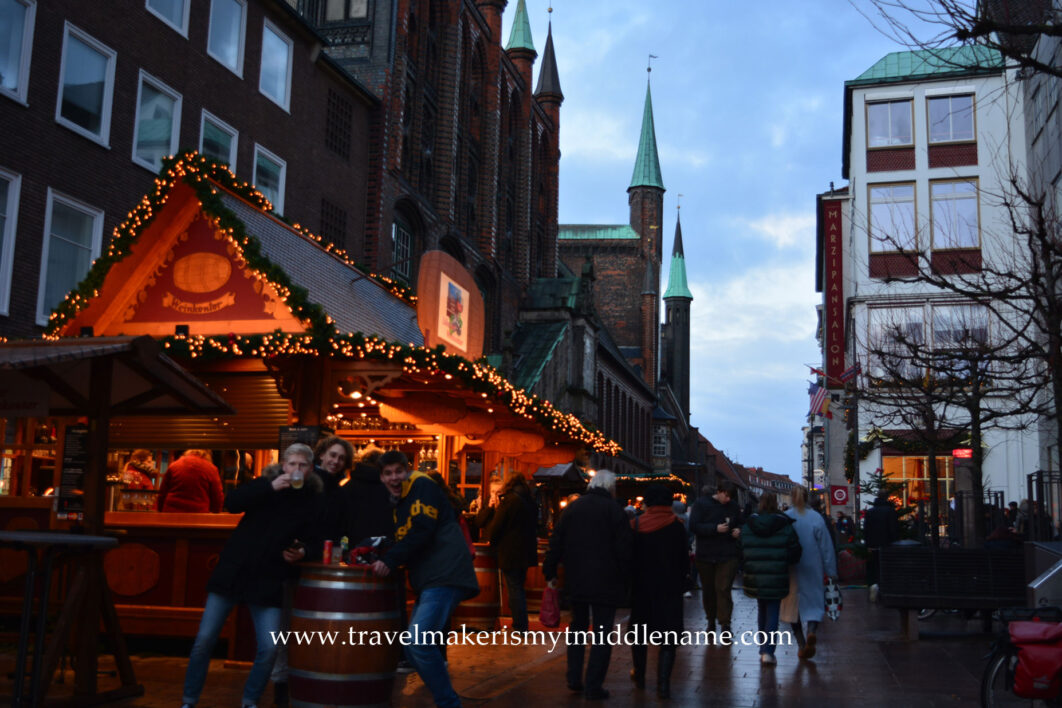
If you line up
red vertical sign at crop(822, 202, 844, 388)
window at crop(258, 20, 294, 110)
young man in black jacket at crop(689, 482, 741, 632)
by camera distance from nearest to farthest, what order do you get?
1. young man in black jacket at crop(689, 482, 741, 632)
2. window at crop(258, 20, 294, 110)
3. red vertical sign at crop(822, 202, 844, 388)

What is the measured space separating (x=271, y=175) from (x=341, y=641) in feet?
69.2

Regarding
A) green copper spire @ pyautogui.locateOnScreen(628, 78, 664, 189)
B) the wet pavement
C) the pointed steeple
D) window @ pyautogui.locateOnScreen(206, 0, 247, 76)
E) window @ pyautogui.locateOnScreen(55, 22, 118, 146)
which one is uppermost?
green copper spire @ pyautogui.locateOnScreen(628, 78, 664, 189)

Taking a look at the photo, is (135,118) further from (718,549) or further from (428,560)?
(428,560)

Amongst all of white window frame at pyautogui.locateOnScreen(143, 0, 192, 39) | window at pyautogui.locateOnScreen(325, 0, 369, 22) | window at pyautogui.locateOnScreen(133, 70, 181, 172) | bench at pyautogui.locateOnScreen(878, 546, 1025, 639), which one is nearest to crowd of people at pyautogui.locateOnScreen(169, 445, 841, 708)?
bench at pyautogui.locateOnScreen(878, 546, 1025, 639)

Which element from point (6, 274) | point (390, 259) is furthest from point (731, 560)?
point (390, 259)

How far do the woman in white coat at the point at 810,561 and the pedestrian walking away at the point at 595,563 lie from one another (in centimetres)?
374

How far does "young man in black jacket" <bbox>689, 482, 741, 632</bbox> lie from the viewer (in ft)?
43.8

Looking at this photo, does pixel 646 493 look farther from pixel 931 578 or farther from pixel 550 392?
pixel 550 392

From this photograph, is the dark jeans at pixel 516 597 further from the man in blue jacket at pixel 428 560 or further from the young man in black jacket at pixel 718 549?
the man in blue jacket at pixel 428 560

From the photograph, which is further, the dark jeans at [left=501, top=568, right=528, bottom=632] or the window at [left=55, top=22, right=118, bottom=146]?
the window at [left=55, top=22, right=118, bottom=146]

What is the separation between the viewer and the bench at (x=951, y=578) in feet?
41.9

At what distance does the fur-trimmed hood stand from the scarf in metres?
2.94

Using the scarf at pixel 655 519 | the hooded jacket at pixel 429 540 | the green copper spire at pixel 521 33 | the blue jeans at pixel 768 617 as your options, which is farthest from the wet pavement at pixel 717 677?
the green copper spire at pixel 521 33

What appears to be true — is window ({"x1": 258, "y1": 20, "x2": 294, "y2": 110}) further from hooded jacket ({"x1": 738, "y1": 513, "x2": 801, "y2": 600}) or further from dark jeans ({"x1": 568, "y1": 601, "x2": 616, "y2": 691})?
dark jeans ({"x1": 568, "y1": 601, "x2": 616, "y2": 691})
